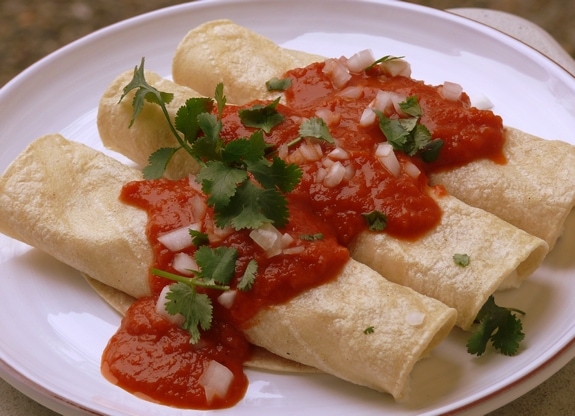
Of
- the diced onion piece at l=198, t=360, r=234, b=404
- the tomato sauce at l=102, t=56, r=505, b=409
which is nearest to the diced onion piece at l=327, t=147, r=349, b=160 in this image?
the tomato sauce at l=102, t=56, r=505, b=409

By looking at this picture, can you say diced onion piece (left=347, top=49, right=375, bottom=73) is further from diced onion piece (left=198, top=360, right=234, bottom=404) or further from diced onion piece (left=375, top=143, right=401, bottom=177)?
diced onion piece (left=198, top=360, right=234, bottom=404)

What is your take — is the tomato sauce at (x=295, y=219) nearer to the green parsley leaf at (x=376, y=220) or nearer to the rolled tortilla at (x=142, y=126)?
the green parsley leaf at (x=376, y=220)

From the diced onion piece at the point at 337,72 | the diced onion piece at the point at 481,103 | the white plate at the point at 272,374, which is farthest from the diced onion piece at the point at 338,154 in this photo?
the diced onion piece at the point at 481,103

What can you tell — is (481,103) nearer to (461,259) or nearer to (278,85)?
(278,85)

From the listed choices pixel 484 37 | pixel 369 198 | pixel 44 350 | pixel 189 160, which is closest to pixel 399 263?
pixel 369 198

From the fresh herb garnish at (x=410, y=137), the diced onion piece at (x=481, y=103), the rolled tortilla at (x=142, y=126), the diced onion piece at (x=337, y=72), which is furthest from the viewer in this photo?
the diced onion piece at (x=481, y=103)

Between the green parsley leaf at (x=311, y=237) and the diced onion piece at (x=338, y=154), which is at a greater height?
the diced onion piece at (x=338, y=154)

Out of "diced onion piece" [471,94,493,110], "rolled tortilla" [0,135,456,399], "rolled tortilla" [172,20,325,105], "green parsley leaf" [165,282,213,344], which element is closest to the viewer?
"rolled tortilla" [0,135,456,399]
